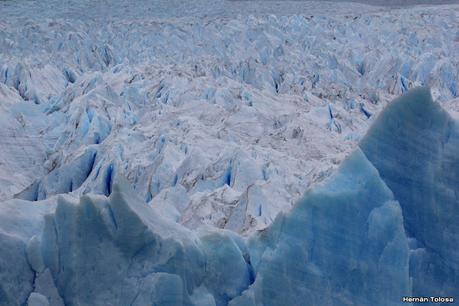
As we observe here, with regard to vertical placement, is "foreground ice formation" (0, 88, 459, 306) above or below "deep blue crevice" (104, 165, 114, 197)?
above

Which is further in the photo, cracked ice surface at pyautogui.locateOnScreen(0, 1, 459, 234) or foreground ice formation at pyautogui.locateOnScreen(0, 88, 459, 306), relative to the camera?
cracked ice surface at pyautogui.locateOnScreen(0, 1, 459, 234)

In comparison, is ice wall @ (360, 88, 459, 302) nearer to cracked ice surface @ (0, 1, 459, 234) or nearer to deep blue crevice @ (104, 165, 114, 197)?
cracked ice surface @ (0, 1, 459, 234)

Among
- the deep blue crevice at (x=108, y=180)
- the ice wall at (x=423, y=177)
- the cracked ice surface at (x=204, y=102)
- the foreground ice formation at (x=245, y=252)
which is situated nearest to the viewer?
the foreground ice formation at (x=245, y=252)

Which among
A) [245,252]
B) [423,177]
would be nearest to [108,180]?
[245,252]

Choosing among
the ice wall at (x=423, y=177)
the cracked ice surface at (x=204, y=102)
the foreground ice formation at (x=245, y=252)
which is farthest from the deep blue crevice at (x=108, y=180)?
the ice wall at (x=423, y=177)

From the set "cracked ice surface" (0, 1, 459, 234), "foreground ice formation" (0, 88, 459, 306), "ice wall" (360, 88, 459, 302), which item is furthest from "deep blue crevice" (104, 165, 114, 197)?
"ice wall" (360, 88, 459, 302)

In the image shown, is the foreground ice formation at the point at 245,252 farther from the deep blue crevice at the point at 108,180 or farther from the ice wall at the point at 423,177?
the deep blue crevice at the point at 108,180
